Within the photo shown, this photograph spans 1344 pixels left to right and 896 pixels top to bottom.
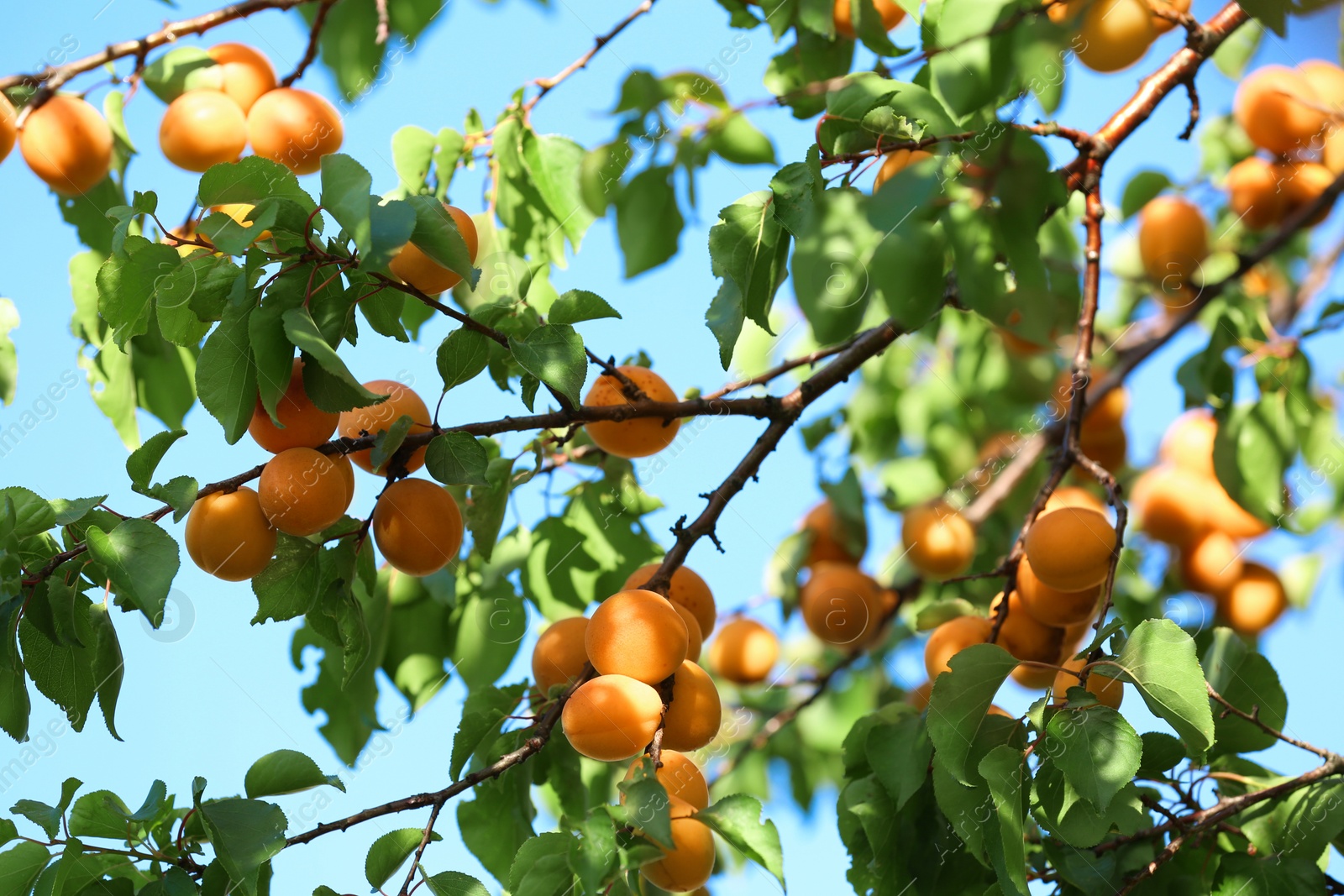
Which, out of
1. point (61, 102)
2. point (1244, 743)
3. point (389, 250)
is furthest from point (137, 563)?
point (1244, 743)

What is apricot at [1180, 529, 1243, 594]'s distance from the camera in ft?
6.55

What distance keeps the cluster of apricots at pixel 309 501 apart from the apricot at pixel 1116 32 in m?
1.08

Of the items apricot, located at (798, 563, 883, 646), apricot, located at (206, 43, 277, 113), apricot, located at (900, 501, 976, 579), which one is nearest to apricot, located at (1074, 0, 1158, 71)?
apricot, located at (900, 501, 976, 579)

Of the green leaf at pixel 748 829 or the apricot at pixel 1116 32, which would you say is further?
the apricot at pixel 1116 32

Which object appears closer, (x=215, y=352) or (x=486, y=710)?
(x=215, y=352)

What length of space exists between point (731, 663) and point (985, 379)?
884mm

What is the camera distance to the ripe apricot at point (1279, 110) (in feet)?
6.45

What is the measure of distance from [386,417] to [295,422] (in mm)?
109

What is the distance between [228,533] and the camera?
1.04m

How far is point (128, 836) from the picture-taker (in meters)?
1.01

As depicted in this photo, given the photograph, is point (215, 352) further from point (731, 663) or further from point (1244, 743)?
point (731, 663)

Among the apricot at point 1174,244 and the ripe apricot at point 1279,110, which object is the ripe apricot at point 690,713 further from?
the ripe apricot at point 1279,110

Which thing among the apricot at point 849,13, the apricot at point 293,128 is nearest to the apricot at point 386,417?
the apricot at point 293,128

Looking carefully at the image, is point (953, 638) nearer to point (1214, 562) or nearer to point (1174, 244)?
point (1214, 562)
